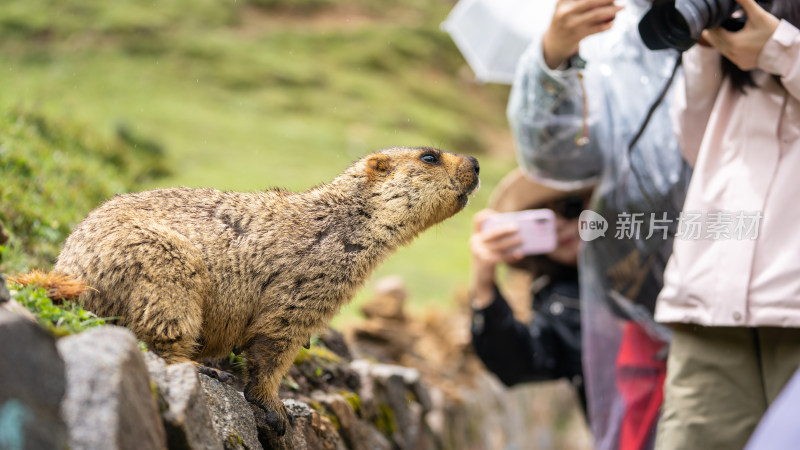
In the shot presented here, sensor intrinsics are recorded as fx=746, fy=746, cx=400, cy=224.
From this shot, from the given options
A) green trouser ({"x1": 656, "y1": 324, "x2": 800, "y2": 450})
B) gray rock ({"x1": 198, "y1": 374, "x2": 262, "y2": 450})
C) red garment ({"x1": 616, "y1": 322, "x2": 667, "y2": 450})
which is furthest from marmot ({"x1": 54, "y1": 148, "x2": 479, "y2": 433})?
red garment ({"x1": 616, "y1": 322, "x2": 667, "y2": 450})

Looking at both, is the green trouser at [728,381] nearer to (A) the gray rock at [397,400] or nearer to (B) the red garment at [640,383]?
(B) the red garment at [640,383]

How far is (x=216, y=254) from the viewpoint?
3160 mm

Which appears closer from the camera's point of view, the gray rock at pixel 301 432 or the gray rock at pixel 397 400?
the gray rock at pixel 301 432

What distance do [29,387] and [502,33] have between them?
5.74 metres

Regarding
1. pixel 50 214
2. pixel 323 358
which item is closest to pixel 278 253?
pixel 323 358

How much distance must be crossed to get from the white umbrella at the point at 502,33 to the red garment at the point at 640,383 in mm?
2674

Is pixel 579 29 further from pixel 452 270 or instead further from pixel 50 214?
pixel 452 270

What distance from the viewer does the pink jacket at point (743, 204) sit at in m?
3.27

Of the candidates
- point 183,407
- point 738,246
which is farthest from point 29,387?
point 738,246

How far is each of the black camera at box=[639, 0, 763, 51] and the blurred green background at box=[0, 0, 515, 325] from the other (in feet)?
12.1

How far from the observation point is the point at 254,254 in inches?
128

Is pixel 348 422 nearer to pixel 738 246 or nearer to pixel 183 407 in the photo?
pixel 183 407

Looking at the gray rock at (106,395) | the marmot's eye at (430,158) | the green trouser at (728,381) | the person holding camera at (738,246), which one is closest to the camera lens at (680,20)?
the person holding camera at (738,246)

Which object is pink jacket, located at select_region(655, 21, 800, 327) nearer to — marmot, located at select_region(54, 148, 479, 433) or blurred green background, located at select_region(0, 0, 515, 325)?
marmot, located at select_region(54, 148, 479, 433)
